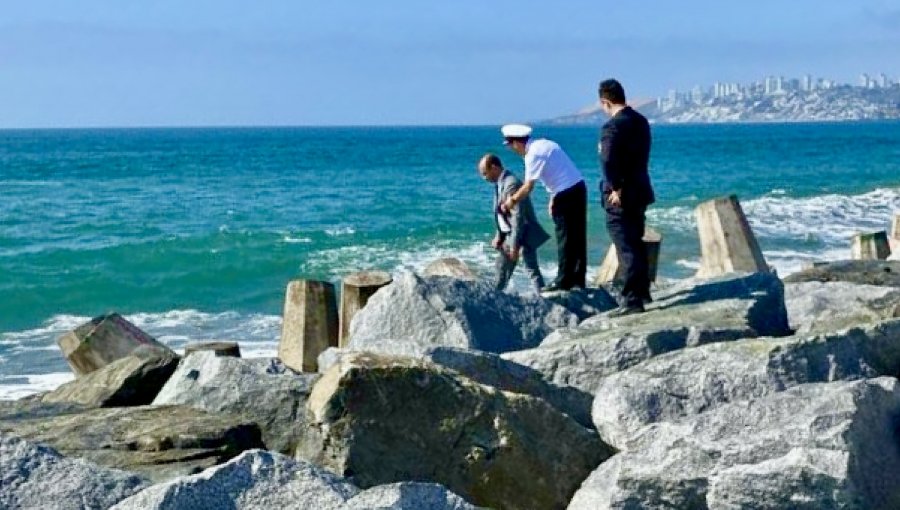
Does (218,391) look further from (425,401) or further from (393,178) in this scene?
(393,178)

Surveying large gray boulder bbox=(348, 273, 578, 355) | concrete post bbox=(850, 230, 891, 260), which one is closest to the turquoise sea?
concrete post bbox=(850, 230, 891, 260)

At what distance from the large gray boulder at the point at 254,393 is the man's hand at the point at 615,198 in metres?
2.40

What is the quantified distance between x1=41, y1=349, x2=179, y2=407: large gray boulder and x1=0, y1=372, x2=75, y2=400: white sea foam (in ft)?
14.2

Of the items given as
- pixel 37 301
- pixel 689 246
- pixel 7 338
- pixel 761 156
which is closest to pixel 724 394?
pixel 7 338

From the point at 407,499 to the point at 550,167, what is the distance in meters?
5.29

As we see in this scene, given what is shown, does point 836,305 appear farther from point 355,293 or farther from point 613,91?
point 355,293

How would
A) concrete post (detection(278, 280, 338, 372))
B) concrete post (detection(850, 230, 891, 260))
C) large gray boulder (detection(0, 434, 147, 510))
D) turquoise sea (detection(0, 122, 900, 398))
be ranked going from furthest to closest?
turquoise sea (detection(0, 122, 900, 398))
concrete post (detection(850, 230, 891, 260))
concrete post (detection(278, 280, 338, 372))
large gray boulder (detection(0, 434, 147, 510))

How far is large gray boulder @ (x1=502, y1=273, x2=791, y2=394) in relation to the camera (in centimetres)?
629

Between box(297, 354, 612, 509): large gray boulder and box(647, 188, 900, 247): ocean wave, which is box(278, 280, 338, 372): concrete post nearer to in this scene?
box(297, 354, 612, 509): large gray boulder

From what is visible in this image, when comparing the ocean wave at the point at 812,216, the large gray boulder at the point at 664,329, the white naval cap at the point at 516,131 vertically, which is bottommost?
the ocean wave at the point at 812,216

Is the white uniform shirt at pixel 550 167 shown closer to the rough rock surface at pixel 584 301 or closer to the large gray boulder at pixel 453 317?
the rough rock surface at pixel 584 301

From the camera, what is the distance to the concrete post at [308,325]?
29.3 ft

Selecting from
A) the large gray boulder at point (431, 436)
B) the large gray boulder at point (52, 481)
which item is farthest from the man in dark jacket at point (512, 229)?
the large gray boulder at point (52, 481)

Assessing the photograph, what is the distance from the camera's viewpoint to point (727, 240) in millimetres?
11086
